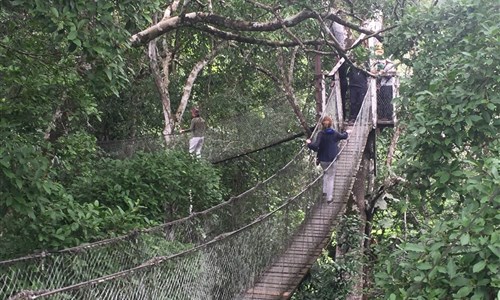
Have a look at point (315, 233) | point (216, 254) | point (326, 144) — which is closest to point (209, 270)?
point (216, 254)

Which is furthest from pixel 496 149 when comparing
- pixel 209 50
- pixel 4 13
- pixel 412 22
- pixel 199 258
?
pixel 209 50

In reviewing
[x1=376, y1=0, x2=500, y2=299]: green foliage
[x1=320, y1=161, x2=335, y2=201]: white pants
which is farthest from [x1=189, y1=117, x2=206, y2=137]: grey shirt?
[x1=376, y1=0, x2=500, y2=299]: green foliage

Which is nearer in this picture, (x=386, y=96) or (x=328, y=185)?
(x=328, y=185)

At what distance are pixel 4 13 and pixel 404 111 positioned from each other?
2.49 metres

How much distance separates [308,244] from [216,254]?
48.5 inches

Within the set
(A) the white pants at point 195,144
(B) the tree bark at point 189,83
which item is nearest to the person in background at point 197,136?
(A) the white pants at point 195,144

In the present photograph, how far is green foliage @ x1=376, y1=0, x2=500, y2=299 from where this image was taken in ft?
6.81

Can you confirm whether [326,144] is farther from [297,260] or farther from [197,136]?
[197,136]

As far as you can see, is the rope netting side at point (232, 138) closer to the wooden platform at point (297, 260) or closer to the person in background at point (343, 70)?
the person in background at point (343, 70)

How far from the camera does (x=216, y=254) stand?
314 centimetres

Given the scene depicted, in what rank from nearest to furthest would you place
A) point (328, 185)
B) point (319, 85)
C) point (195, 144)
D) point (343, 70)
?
1. point (328, 185)
2. point (319, 85)
3. point (195, 144)
4. point (343, 70)

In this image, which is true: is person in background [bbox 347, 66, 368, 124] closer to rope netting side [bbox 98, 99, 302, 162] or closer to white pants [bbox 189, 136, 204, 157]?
rope netting side [bbox 98, 99, 302, 162]

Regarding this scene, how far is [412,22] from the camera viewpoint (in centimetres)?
339

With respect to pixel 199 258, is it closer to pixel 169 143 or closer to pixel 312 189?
pixel 312 189
